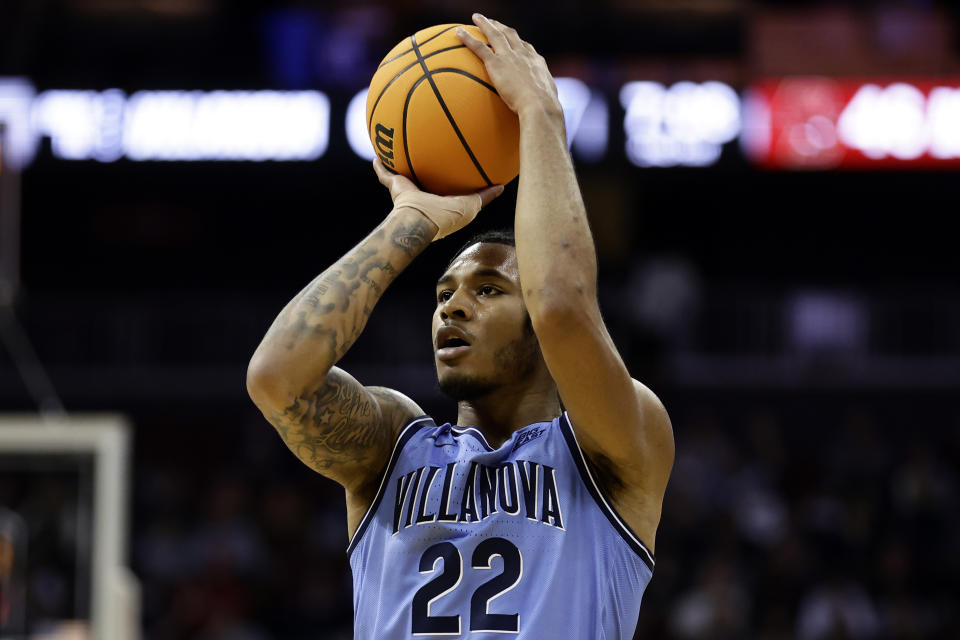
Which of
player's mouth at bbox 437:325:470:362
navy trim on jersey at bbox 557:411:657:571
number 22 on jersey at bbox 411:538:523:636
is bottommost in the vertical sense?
number 22 on jersey at bbox 411:538:523:636

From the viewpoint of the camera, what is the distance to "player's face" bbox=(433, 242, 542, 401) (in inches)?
104

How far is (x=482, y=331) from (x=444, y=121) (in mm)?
470

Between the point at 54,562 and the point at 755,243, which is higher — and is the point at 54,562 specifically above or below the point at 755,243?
below

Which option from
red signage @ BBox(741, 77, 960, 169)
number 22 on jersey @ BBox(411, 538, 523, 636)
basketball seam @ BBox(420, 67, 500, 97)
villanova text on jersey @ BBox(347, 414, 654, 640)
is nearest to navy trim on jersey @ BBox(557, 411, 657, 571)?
villanova text on jersey @ BBox(347, 414, 654, 640)

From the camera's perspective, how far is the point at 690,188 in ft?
46.4

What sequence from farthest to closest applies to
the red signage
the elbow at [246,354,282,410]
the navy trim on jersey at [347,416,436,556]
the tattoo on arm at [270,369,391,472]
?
1. the red signage
2. the navy trim on jersey at [347,416,436,556]
3. the tattoo on arm at [270,369,391,472]
4. the elbow at [246,354,282,410]

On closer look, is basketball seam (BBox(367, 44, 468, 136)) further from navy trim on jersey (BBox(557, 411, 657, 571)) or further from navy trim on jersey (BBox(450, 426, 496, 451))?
navy trim on jersey (BBox(557, 411, 657, 571))

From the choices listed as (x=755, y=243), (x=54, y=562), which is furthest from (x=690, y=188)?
(x=54, y=562)

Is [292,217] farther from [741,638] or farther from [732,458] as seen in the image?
[741,638]

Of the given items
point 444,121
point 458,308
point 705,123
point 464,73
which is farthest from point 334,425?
point 705,123

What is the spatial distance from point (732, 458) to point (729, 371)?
1.58 meters

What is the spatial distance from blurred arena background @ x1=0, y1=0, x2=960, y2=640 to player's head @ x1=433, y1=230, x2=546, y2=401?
186 inches

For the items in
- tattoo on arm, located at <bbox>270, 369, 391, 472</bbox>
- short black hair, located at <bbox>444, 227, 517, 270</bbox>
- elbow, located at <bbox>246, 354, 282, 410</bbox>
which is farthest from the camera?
short black hair, located at <bbox>444, 227, 517, 270</bbox>

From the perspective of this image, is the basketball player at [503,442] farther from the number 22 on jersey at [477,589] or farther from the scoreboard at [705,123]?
the scoreboard at [705,123]
